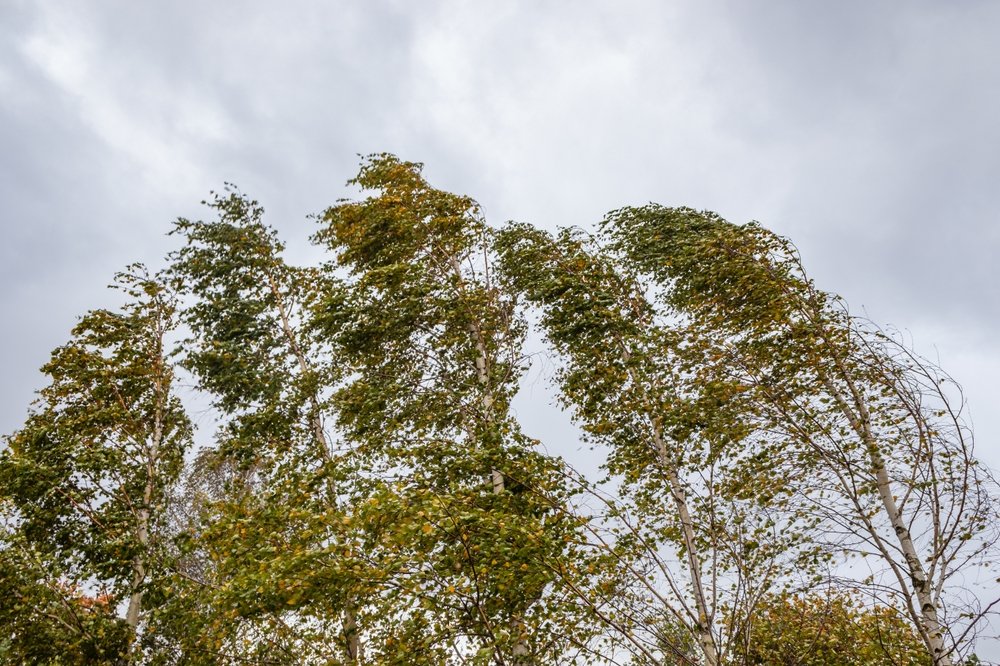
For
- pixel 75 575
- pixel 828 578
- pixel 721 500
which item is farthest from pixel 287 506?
pixel 828 578

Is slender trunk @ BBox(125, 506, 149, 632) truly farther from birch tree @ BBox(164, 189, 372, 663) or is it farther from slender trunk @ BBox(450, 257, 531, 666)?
slender trunk @ BBox(450, 257, 531, 666)

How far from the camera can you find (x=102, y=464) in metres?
11.2

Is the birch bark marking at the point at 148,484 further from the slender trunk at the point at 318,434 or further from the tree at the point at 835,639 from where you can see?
the tree at the point at 835,639

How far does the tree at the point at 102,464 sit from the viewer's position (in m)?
10.4

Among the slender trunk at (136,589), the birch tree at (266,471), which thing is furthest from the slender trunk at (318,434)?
the slender trunk at (136,589)

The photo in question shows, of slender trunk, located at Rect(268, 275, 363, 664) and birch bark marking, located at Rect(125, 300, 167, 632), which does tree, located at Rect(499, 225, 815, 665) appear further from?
birch bark marking, located at Rect(125, 300, 167, 632)

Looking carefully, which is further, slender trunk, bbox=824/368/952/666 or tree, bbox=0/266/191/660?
tree, bbox=0/266/191/660

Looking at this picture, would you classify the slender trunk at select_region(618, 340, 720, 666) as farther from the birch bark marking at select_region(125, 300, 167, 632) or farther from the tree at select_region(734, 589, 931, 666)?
the birch bark marking at select_region(125, 300, 167, 632)

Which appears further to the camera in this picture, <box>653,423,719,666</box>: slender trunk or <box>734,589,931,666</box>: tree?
<box>734,589,931,666</box>: tree

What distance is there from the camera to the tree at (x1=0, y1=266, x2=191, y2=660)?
10391 mm

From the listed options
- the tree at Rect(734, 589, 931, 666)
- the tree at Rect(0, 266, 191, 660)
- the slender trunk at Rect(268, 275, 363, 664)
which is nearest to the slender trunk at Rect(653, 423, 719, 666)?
the tree at Rect(734, 589, 931, 666)

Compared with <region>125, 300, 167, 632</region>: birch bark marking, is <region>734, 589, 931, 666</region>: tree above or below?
below

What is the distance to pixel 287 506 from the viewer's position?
8359 millimetres

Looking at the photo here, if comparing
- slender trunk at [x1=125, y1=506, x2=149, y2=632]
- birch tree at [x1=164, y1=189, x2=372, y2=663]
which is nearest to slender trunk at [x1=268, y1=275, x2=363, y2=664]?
birch tree at [x1=164, y1=189, x2=372, y2=663]
